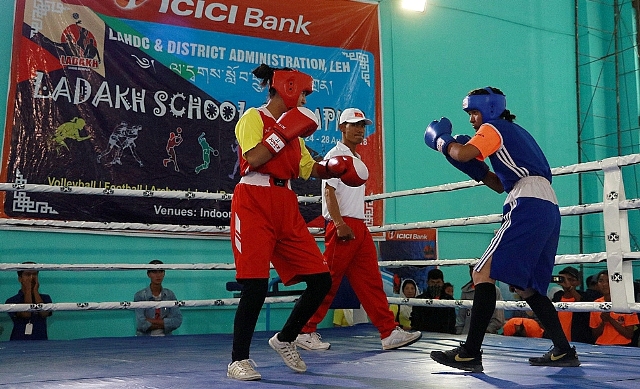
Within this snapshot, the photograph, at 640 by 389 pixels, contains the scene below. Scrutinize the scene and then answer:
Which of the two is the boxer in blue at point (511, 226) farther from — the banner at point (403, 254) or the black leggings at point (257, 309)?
the banner at point (403, 254)

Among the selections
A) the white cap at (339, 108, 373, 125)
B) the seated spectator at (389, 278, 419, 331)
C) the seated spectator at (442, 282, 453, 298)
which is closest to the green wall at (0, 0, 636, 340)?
the seated spectator at (389, 278, 419, 331)

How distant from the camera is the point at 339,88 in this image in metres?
6.12

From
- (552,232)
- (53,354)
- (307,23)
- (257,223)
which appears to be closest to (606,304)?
(552,232)

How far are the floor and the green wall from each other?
5.28 feet

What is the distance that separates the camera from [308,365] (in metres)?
2.68

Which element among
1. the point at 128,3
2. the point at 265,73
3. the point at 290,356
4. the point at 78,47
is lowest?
the point at 290,356

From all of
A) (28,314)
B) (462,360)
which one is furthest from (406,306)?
(462,360)

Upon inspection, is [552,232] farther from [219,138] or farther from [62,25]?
[62,25]

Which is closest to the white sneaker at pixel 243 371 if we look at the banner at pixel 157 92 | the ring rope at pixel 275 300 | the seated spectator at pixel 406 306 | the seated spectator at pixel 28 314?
the ring rope at pixel 275 300

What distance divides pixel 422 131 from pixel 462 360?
458cm

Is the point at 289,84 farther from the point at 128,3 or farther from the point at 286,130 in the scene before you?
the point at 128,3

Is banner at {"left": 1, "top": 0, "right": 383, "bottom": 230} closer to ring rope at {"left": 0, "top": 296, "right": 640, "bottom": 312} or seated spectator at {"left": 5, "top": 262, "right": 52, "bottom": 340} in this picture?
seated spectator at {"left": 5, "top": 262, "right": 52, "bottom": 340}

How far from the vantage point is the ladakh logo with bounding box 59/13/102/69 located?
5.11m

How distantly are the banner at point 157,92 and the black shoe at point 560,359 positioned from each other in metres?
2.89
